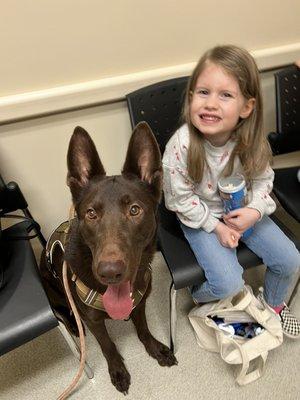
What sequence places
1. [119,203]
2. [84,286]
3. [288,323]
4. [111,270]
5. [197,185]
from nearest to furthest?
[111,270], [119,203], [84,286], [197,185], [288,323]

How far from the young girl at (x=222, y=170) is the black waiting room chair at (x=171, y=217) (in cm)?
4

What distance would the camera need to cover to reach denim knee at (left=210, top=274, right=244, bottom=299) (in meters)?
1.24

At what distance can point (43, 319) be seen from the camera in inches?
43.1

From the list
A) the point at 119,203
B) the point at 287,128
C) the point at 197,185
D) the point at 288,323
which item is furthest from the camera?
the point at 287,128

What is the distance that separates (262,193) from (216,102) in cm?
44

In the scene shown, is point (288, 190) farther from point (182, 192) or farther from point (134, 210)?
point (134, 210)

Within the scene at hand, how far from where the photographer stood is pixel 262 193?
134cm

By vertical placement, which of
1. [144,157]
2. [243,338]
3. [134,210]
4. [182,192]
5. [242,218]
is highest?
[144,157]

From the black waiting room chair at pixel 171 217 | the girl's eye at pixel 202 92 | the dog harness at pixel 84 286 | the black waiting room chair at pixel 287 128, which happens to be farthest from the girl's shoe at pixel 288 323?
the girl's eye at pixel 202 92

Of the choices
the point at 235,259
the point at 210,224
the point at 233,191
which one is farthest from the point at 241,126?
the point at 235,259

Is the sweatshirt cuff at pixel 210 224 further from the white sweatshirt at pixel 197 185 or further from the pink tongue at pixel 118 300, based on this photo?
the pink tongue at pixel 118 300

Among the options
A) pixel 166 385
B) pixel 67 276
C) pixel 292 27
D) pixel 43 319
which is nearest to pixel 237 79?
pixel 292 27

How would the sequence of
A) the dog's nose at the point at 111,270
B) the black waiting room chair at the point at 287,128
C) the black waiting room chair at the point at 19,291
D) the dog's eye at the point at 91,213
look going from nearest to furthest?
the dog's nose at the point at 111,270
the dog's eye at the point at 91,213
the black waiting room chair at the point at 19,291
the black waiting room chair at the point at 287,128

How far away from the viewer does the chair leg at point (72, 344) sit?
3.99 ft
